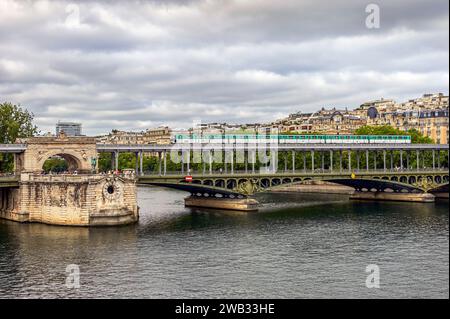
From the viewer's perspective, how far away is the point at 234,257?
146ft

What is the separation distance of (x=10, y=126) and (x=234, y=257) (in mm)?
45831

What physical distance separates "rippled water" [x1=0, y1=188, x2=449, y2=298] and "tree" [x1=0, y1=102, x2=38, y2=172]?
832 inches

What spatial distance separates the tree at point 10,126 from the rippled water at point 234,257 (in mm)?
21141

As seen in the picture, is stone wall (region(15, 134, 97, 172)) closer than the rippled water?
No

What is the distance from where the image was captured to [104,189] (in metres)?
59.4

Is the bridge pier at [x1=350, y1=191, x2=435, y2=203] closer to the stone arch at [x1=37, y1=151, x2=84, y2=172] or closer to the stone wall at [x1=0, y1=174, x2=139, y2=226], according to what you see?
the stone wall at [x1=0, y1=174, x2=139, y2=226]

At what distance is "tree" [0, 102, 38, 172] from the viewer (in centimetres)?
7788

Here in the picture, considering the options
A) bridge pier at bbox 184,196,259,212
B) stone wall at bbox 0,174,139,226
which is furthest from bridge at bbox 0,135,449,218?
stone wall at bbox 0,174,139,226

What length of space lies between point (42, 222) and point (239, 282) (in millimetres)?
31565

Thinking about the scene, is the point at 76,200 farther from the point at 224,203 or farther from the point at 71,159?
the point at 224,203

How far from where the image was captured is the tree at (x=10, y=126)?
77.9m

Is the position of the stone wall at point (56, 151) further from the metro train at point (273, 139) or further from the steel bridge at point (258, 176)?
the metro train at point (273, 139)
